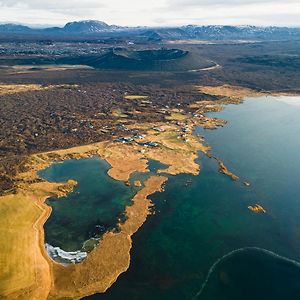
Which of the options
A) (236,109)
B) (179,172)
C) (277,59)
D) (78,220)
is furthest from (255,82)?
(78,220)

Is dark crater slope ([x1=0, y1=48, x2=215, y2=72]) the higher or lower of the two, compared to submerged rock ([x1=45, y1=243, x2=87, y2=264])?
lower

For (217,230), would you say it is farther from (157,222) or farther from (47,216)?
(47,216)

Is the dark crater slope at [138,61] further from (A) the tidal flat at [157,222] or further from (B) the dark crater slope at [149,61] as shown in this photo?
(A) the tidal flat at [157,222]

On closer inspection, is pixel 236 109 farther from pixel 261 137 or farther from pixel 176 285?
pixel 176 285

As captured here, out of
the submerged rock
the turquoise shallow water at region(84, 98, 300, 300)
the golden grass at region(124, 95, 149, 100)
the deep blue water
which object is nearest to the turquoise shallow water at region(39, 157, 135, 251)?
the deep blue water

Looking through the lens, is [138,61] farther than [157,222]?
Yes

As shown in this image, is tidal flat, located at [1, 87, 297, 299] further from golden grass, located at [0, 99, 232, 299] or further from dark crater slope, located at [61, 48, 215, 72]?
dark crater slope, located at [61, 48, 215, 72]

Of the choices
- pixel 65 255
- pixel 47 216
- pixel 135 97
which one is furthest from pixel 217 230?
pixel 135 97
